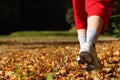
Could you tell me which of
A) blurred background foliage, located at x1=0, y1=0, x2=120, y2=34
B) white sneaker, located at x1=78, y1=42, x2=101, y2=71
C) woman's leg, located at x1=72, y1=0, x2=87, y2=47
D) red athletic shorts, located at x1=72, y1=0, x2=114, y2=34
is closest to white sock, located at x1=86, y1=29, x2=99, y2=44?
white sneaker, located at x1=78, y1=42, x2=101, y2=71

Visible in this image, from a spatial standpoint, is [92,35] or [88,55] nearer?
[88,55]

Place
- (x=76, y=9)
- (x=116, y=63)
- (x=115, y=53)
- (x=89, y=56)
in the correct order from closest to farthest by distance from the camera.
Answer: (x=89, y=56) → (x=76, y=9) → (x=116, y=63) → (x=115, y=53)

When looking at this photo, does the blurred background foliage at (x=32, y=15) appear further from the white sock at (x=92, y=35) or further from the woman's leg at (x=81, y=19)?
the white sock at (x=92, y=35)

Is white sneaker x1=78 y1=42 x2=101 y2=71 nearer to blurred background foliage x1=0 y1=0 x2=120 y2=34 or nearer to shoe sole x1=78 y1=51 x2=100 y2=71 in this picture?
shoe sole x1=78 y1=51 x2=100 y2=71

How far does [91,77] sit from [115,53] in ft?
5.71

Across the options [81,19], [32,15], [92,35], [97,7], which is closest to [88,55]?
[92,35]

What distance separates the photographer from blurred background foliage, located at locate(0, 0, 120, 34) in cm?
2617

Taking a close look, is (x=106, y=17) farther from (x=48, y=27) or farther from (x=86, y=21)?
(x=48, y=27)

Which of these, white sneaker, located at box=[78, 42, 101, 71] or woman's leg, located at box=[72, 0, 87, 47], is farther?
woman's leg, located at box=[72, 0, 87, 47]

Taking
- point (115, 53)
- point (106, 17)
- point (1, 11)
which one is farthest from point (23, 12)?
point (106, 17)

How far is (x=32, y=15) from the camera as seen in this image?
27422 mm

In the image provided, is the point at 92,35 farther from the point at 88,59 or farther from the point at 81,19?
the point at 81,19

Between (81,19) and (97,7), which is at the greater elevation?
(97,7)

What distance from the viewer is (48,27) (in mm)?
27656
